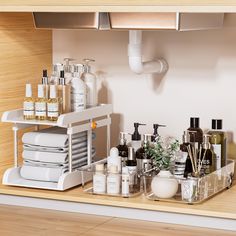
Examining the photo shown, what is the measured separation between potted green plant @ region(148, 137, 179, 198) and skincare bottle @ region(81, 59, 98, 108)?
26cm

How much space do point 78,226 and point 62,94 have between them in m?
0.45

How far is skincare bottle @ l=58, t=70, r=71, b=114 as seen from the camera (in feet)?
7.66

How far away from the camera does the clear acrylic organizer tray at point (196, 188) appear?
213 centimetres

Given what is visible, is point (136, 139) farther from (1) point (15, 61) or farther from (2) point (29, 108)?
(1) point (15, 61)

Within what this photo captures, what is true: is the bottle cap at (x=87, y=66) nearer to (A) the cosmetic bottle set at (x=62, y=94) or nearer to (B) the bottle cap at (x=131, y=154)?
(A) the cosmetic bottle set at (x=62, y=94)

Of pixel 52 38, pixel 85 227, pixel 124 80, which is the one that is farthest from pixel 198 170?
pixel 52 38

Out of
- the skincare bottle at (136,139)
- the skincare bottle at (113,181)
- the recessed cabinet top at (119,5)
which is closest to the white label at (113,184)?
the skincare bottle at (113,181)

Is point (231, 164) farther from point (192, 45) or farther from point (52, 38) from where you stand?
point (52, 38)

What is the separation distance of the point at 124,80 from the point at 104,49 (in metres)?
0.13

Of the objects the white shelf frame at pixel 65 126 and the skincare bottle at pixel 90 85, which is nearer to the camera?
the white shelf frame at pixel 65 126

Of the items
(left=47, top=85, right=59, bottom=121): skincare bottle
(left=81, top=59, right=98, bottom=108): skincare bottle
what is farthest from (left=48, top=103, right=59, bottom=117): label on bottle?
(left=81, top=59, right=98, bottom=108): skincare bottle

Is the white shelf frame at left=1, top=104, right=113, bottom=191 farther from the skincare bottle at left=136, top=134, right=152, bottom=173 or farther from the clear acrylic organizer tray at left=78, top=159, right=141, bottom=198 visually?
the skincare bottle at left=136, top=134, right=152, bottom=173

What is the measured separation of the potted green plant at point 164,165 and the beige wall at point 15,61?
488mm

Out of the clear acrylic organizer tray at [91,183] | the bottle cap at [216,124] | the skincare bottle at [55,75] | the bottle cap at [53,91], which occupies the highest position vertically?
the skincare bottle at [55,75]
